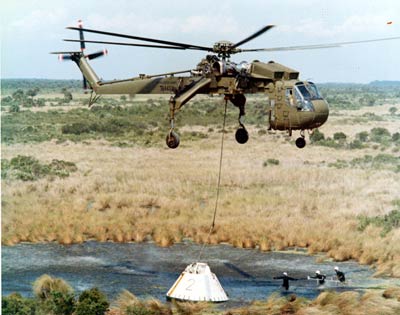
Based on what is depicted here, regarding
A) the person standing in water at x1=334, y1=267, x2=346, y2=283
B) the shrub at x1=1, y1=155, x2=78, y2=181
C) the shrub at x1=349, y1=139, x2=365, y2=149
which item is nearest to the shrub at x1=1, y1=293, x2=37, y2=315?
the person standing in water at x1=334, y1=267, x2=346, y2=283

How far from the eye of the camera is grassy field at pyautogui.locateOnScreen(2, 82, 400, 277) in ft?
127

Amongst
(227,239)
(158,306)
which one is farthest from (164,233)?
(158,306)

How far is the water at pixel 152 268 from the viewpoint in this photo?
3086 centimetres

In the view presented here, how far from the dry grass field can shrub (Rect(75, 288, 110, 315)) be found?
10.5 meters

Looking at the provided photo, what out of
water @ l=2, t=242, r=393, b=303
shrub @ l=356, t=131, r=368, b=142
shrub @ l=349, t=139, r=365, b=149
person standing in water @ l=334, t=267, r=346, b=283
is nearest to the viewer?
water @ l=2, t=242, r=393, b=303

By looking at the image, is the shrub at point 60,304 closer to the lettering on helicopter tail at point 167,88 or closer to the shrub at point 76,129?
the lettering on helicopter tail at point 167,88

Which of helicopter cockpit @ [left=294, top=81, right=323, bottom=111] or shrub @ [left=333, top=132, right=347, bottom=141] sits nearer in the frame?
helicopter cockpit @ [left=294, top=81, right=323, bottom=111]

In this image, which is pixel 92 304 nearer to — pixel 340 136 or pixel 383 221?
pixel 383 221

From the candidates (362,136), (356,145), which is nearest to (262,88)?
(356,145)

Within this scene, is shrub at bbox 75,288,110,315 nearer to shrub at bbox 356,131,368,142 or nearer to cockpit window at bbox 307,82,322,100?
cockpit window at bbox 307,82,322,100

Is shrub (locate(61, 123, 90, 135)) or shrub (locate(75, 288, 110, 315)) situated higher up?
shrub (locate(61, 123, 90, 135))

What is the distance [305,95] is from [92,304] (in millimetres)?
9080

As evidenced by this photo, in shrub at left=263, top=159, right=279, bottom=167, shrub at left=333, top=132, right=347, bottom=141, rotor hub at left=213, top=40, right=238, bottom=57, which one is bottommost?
shrub at left=263, top=159, right=279, bottom=167

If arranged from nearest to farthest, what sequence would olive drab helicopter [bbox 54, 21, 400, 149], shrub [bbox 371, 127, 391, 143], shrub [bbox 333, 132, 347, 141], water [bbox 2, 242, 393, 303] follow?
olive drab helicopter [bbox 54, 21, 400, 149] → water [bbox 2, 242, 393, 303] → shrub [bbox 333, 132, 347, 141] → shrub [bbox 371, 127, 391, 143]
